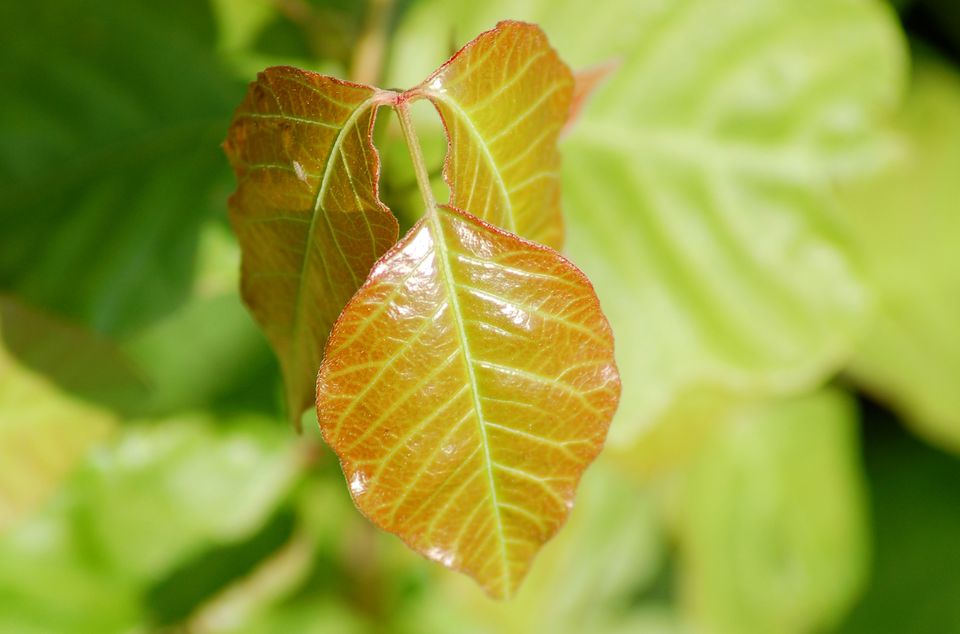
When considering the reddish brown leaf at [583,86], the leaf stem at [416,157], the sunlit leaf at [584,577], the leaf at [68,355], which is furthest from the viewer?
the sunlit leaf at [584,577]

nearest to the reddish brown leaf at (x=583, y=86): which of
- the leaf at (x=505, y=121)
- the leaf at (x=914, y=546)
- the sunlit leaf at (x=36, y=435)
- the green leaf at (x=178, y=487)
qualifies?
the leaf at (x=505, y=121)

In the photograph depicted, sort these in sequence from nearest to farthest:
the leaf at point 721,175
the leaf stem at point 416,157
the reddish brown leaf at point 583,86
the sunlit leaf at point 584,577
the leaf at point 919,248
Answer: the leaf stem at point 416,157 → the reddish brown leaf at point 583,86 → the leaf at point 721,175 → the sunlit leaf at point 584,577 → the leaf at point 919,248

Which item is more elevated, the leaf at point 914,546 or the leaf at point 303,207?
the leaf at point 303,207

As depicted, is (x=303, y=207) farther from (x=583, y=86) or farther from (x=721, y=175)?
(x=721, y=175)

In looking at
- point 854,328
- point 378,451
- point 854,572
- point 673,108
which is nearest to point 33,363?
point 378,451

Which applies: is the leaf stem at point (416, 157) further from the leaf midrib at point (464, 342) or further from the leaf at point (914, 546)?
the leaf at point (914, 546)

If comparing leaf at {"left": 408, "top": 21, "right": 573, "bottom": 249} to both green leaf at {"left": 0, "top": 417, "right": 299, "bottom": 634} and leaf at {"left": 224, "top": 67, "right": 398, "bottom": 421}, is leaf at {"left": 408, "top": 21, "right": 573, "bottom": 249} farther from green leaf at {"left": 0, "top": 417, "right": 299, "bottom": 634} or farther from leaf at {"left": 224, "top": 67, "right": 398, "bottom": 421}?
green leaf at {"left": 0, "top": 417, "right": 299, "bottom": 634}
